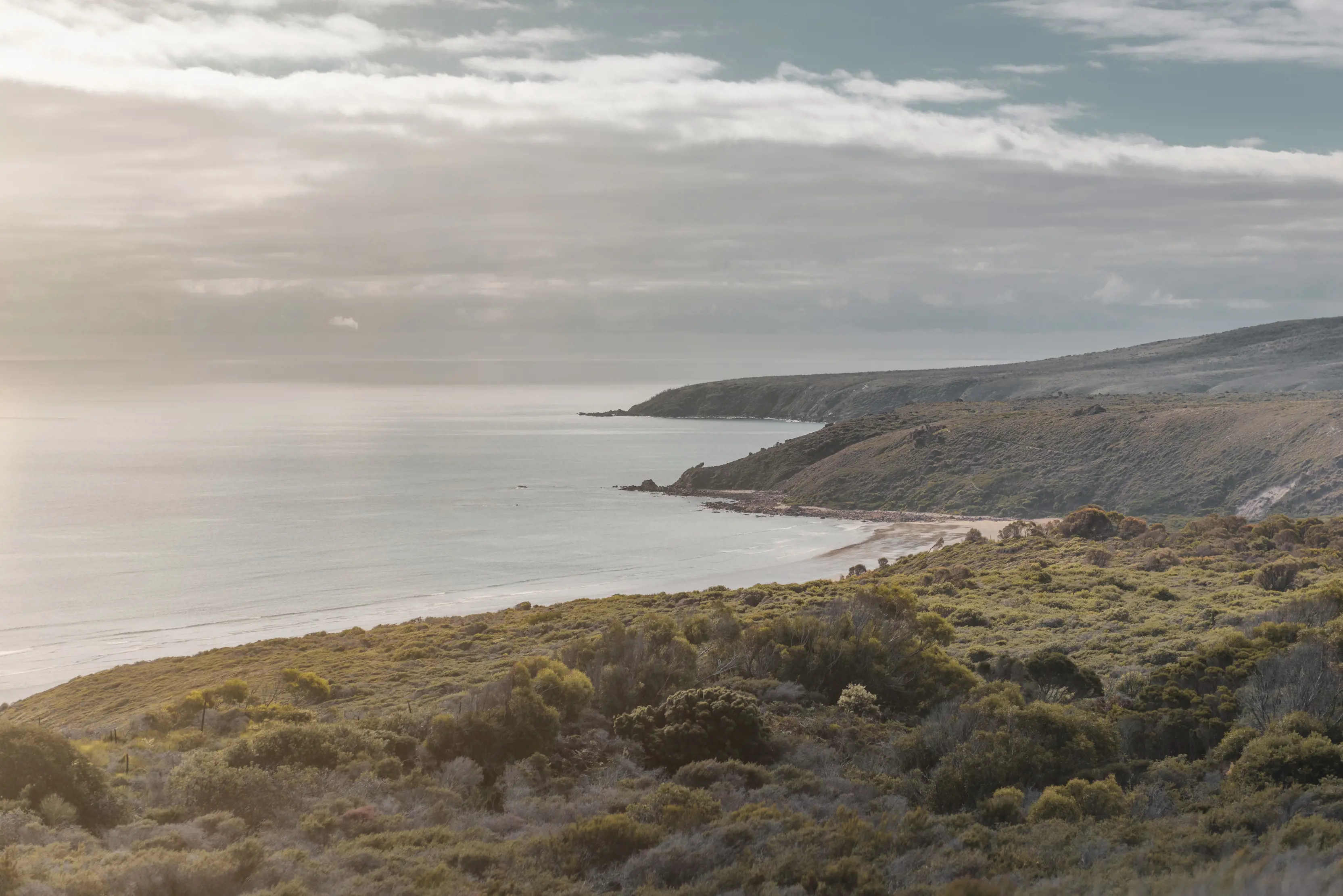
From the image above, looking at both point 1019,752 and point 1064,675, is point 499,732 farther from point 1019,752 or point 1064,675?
point 1064,675

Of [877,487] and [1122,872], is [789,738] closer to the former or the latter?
[1122,872]

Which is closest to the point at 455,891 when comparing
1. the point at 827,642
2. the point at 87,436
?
the point at 827,642

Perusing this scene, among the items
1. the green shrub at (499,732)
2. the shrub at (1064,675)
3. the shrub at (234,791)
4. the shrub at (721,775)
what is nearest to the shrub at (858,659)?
the shrub at (1064,675)

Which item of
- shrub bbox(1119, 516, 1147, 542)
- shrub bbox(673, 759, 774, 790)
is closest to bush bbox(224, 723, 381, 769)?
shrub bbox(673, 759, 774, 790)

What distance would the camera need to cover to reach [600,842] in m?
10.6

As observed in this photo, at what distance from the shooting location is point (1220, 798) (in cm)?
1223

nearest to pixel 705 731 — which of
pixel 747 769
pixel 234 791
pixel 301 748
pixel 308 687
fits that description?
pixel 747 769

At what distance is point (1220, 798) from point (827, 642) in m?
8.58

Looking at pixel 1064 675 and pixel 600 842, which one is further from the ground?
pixel 600 842

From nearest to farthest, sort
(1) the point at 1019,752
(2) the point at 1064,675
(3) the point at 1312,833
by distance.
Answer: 1. (3) the point at 1312,833
2. (1) the point at 1019,752
3. (2) the point at 1064,675

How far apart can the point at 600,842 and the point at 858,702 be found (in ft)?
26.9

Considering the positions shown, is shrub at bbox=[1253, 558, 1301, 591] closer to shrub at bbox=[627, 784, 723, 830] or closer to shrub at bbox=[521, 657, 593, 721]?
shrub at bbox=[521, 657, 593, 721]

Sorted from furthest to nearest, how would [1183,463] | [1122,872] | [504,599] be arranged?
[1183,463], [504,599], [1122,872]

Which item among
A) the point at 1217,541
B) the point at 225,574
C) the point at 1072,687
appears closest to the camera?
the point at 1072,687
